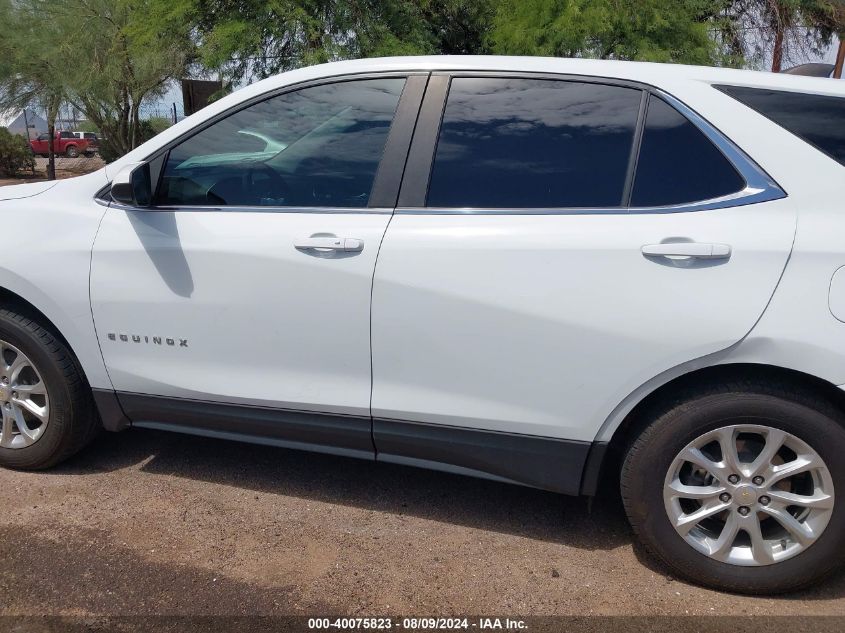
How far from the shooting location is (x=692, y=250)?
2496 mm

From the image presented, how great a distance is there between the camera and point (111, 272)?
Answer: 3119 mm

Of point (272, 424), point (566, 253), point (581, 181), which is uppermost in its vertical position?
point (581, 181)

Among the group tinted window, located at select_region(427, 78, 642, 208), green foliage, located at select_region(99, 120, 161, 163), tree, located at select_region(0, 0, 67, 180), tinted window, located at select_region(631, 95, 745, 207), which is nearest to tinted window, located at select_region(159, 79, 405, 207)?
tinted window, located at select_region(427, 78, 642, 208)

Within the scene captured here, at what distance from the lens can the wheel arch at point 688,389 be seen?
99.9 inches

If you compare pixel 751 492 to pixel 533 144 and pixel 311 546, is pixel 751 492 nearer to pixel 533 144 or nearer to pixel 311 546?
pixel 533 144

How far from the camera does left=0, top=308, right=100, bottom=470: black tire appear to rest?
3.28m

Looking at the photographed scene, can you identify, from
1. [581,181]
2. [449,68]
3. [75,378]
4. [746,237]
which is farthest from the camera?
[75,378]

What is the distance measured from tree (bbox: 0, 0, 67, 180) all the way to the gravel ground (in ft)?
59.3

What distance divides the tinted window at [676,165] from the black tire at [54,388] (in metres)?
2.47

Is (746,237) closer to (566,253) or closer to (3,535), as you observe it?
(566,253)

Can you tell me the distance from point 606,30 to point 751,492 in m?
7.37

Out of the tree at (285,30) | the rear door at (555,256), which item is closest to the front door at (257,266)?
the rear door at (555,256)

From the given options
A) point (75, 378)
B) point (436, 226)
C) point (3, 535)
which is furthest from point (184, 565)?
point (436, 226)

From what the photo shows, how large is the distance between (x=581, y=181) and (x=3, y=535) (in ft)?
8.69
